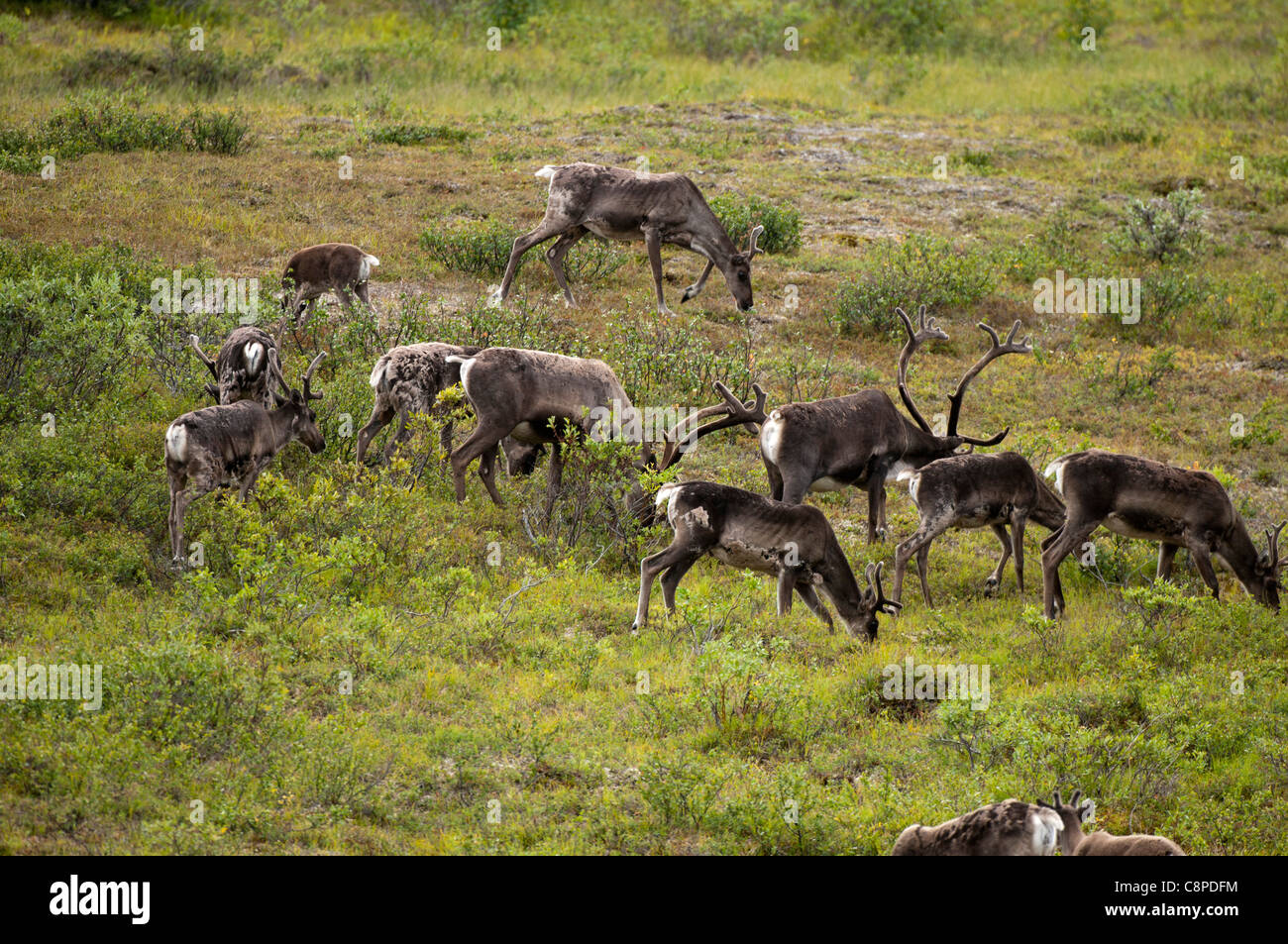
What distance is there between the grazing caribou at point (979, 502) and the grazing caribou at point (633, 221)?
6160 millimetres

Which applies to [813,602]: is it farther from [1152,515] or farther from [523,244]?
→ [523,244]

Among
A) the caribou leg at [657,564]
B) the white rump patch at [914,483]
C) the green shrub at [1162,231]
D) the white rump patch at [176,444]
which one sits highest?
the green shrub at [1162,231]

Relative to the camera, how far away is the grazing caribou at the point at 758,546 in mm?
11297

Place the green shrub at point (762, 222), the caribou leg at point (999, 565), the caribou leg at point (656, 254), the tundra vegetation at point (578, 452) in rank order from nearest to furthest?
the tundra vegetation at point (578, 452)
the caribou leg at point (999, 565)
the caribou leg at point (656, 254)
the green shrub at point (762, 222)

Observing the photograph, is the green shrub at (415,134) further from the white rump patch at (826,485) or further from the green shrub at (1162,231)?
the white rump patch at (826,485)

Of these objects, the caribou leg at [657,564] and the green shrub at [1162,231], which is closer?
the caribou leg at [657,564]

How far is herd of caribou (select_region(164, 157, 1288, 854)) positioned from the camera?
11461 millimetres

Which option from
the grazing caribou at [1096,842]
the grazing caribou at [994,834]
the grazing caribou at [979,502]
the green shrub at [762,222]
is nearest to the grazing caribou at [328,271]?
the green shrub at [762,222]

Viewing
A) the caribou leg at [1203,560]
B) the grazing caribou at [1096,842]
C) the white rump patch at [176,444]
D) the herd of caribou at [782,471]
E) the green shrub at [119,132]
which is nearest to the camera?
the grazing caribou at [1096,842]

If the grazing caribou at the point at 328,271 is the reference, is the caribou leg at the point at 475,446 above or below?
below

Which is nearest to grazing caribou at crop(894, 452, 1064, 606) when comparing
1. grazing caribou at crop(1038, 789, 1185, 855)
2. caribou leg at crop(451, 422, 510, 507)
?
caribou leg at crop(451, 422, 510, 507)

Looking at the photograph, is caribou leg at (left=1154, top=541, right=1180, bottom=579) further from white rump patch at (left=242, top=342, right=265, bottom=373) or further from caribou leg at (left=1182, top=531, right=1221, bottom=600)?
white rump patch at (left=242, top=342, right=265, bottom=373)

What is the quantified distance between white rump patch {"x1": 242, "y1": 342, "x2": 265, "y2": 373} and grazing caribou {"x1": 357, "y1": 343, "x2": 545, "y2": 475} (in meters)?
1.14
